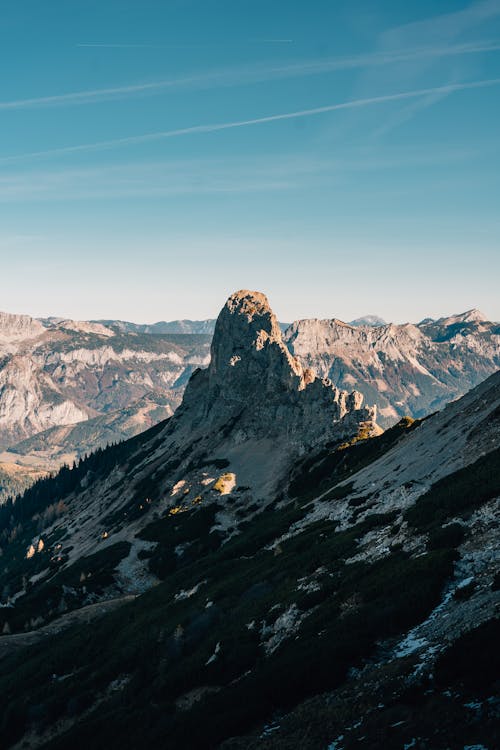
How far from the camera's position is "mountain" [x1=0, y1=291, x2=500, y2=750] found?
18359 mm

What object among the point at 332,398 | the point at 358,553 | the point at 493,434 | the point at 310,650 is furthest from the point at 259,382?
the point at 310,650

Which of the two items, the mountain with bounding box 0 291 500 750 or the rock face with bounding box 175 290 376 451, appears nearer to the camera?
the mountain with bounding box 0 291 500 750

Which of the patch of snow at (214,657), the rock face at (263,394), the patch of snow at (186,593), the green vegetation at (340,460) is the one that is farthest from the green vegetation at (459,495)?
the rock face at (263,394)

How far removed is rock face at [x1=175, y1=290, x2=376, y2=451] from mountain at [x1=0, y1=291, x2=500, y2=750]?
72.1ft

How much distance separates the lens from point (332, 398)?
412 feet

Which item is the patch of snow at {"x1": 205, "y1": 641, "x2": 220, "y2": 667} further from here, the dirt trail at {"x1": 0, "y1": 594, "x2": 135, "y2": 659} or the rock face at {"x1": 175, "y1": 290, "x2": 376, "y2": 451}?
the rock face at {"x1": 175, "y1": 290, "x2": 376, "y2": 451}

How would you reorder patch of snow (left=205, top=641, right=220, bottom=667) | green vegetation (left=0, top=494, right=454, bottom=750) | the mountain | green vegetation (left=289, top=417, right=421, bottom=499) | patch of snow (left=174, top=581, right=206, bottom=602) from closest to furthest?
the mountain < green vegetation (left=0, top=494, right=454, bottom=750) < patch of snow (left=205, top=641, right=220, bottom=667) < patch of snow (left=174, top=581, right=206, bottom=602) < green vegetation (left=289, top=417, right=421, bottom=499)

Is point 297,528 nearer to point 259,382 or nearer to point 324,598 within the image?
point 324,598

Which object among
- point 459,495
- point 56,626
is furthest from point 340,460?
point 459,495

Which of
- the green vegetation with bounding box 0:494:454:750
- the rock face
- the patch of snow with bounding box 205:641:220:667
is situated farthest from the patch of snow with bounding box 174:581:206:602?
the rock face

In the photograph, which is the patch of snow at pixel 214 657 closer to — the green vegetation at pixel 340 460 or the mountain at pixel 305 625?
the mountain at pixel 305 625

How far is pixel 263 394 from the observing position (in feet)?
503

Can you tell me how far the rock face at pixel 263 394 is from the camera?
4838 inches

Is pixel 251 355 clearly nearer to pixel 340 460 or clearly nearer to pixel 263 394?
pixel 263 394
